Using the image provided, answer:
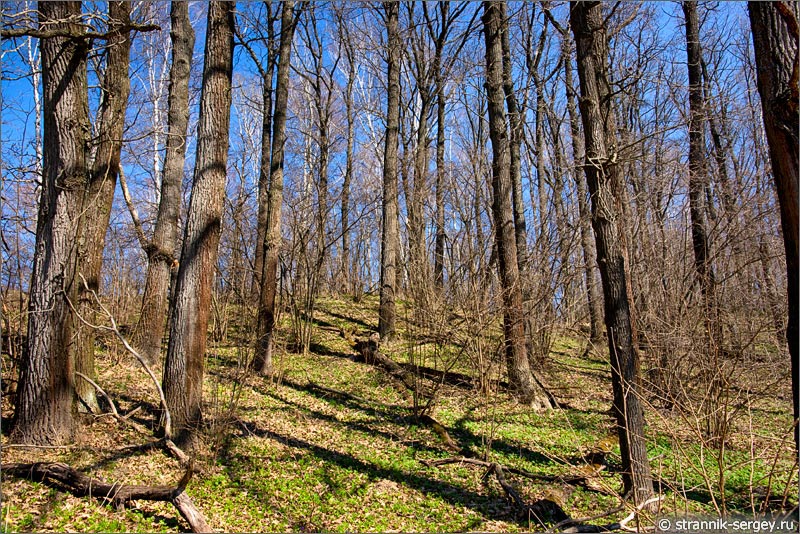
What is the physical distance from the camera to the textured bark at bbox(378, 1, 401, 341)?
10.6m

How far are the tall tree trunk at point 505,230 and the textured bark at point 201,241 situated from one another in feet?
13.3

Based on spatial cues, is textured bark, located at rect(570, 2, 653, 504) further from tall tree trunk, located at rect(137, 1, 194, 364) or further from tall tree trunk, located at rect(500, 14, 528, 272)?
tall tree trunk, located at rect(137, 1, 194, 364)

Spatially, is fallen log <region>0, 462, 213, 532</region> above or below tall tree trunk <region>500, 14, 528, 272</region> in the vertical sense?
below

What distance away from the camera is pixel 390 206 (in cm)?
1115

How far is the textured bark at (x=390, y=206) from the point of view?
418 inches

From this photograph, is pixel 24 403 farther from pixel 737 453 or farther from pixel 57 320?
pixel 737 453

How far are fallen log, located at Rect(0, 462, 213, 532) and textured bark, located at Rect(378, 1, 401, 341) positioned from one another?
646cm

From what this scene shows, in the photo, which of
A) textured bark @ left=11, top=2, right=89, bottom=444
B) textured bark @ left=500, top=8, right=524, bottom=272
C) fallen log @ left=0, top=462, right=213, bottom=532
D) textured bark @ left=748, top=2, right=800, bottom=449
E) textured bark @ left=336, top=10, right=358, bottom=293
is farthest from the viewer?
textured bark @ left=336, top=10, right=358, bottom=293

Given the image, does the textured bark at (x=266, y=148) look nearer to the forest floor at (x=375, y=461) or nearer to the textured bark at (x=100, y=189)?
the forest floor at (x=375, y=461)

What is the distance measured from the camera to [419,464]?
19.3 feet

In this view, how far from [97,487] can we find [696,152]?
1072 centimetres

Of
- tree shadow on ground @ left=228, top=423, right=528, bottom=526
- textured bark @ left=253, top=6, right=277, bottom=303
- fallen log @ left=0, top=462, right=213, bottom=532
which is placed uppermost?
textured bark @ left=253, top=6, right=277, bottom=303

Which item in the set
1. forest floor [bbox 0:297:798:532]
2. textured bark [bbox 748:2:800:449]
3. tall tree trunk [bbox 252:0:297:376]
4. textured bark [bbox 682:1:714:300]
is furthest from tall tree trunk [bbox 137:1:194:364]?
textured bark [bbox 682:1:714:300]

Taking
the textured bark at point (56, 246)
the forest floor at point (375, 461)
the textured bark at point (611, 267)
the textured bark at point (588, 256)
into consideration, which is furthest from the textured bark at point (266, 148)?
the textured bark at point (611, 267)
